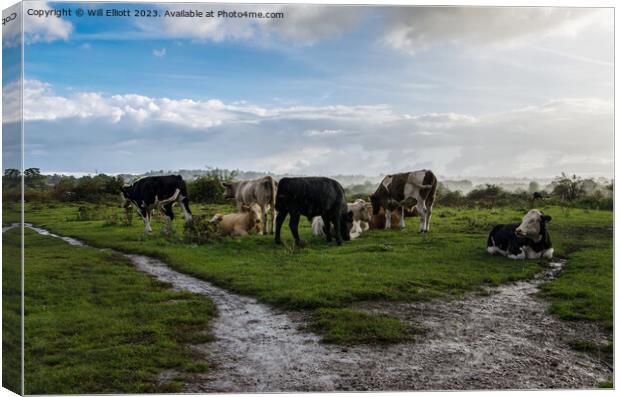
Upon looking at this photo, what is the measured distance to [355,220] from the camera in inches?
380

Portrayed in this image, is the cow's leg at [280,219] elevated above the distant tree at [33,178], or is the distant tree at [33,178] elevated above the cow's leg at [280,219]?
the distant tree at [33,178]

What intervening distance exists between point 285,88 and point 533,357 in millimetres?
4046

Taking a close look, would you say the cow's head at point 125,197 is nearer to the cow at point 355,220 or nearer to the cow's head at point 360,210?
the cow at point 355,220

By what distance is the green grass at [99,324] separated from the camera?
6.83m

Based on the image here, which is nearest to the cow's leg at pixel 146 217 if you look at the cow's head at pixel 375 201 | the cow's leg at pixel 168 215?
the cow's leg at pixel 168 215

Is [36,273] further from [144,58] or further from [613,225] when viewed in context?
[613,225]

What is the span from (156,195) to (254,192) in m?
1.24

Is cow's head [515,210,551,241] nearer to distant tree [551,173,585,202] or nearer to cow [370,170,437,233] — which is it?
distant tree [551,173,585,202]

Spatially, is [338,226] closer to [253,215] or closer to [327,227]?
[327,227]

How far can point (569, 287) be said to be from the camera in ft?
26.7

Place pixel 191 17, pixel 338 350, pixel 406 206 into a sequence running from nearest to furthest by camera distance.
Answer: pixel 338 350, pixel 191 17, pixel 406 206

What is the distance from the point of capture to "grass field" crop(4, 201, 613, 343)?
25.1 ft

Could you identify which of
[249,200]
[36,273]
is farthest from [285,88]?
[36,273]

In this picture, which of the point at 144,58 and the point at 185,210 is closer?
the point at 144,58
